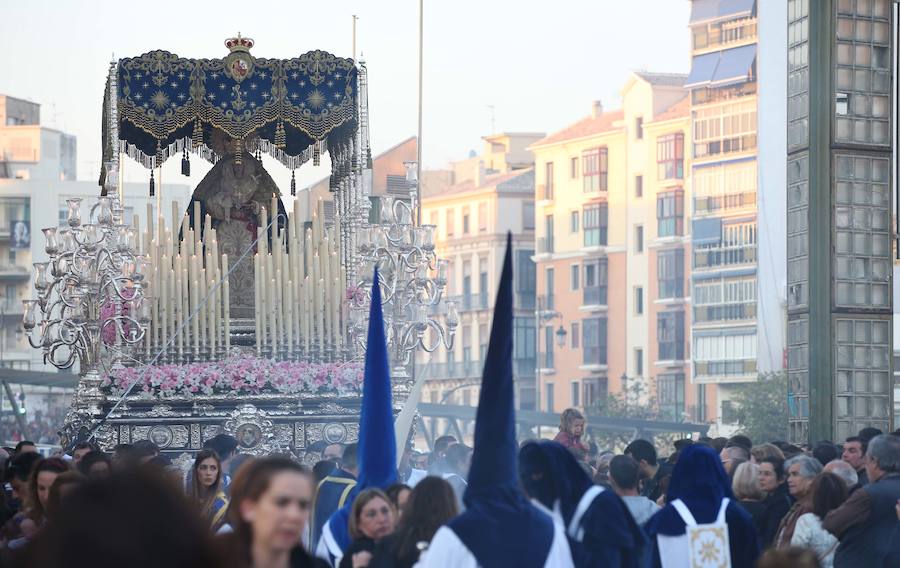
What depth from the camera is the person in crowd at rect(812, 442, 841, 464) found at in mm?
12305

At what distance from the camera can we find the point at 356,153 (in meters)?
19.6

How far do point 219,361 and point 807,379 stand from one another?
5607 millimetres

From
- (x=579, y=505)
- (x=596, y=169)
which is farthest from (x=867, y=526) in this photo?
(x=596, y=169)

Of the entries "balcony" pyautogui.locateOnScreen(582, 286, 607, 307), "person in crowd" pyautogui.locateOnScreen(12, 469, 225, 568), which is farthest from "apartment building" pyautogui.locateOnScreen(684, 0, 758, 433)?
"person in crowd" pyautogui.locateOnScreen(12, 469, 225, 568)

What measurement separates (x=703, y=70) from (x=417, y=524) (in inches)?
2555

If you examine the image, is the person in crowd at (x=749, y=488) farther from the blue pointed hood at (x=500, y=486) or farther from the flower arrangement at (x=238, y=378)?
the flower arrangement at (x=238, y=378)

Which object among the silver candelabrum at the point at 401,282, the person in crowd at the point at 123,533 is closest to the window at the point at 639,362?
the silver candelabrum at the point at 401,282

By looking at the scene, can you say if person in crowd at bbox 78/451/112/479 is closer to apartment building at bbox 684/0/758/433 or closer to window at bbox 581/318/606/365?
apartment building at bbox 684/0/758/433

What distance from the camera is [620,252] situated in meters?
78.2

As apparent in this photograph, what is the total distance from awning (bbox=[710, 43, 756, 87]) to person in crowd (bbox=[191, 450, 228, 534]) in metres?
59.1

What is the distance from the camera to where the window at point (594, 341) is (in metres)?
78.6

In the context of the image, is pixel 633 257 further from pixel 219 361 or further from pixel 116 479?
pixel 116 479

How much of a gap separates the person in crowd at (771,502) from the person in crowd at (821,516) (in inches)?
25.0

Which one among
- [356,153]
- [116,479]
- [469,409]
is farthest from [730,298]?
[116,479]
